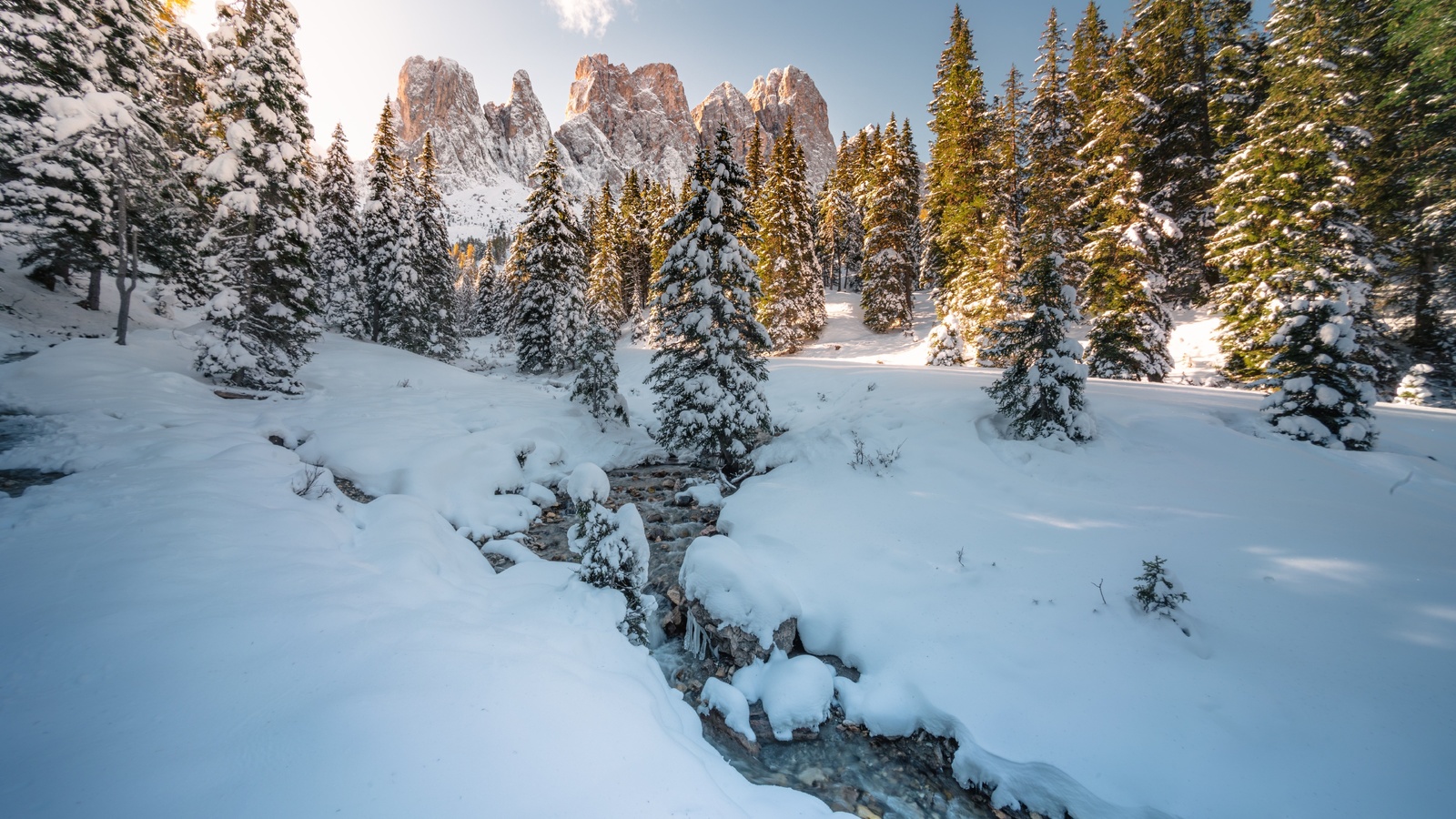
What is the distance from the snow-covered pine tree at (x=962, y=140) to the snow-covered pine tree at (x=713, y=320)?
50.0 feet

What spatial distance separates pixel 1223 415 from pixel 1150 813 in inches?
344

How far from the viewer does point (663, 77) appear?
173 meters

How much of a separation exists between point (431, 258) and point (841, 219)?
33.9m

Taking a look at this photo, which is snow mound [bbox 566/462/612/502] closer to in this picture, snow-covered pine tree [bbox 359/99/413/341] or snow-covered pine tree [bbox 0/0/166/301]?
snow-covered pine tree [bbox 0/0/166/301]

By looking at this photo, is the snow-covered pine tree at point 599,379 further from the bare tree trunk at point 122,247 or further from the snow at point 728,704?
the bare tree trunk at point 122,247

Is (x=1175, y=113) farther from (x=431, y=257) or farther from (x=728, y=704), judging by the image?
(x=431, y=257)

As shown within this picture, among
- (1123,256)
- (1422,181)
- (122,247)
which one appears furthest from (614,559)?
(1123,256)

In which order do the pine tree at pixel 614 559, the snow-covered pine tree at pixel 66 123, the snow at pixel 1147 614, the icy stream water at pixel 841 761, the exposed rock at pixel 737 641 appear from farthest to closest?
the snow-covered pine tree at pixel 66 123, the pine tree at pixel 614 559, the exposed rock at pixel 737 641, the icy stream water at pixel 841 761, the snow at pixel 1147 614

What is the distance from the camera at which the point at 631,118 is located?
543 ft

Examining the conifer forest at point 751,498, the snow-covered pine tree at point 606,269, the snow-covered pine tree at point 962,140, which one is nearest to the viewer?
the conifer forest at point 751,498

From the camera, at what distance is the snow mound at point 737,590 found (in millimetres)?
6508

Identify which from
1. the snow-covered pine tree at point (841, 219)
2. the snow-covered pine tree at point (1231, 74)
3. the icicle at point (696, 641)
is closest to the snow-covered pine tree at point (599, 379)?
the icicle at point (696, 641)

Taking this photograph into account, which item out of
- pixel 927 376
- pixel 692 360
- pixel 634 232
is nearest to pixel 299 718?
pixel 692 360

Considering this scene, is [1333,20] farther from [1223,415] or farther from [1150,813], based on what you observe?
[1150,813]
